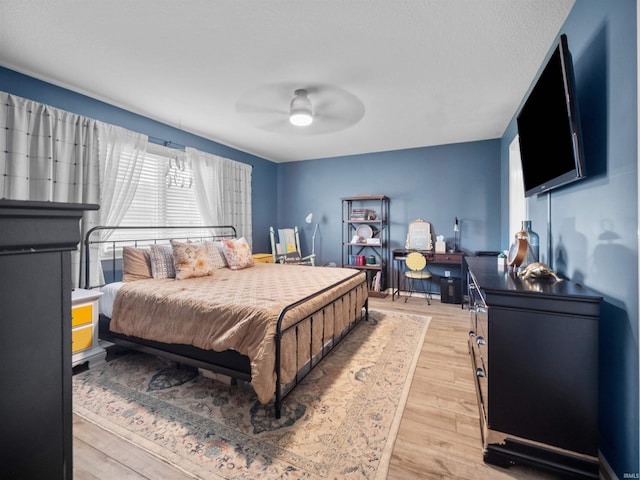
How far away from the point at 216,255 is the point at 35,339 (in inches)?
130

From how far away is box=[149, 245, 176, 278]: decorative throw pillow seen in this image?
2986 millimetres

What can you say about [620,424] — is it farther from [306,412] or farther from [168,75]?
[168,75]

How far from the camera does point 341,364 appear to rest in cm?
248

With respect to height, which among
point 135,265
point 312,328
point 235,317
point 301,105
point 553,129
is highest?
point 301,105

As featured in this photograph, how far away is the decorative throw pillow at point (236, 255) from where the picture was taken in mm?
3633

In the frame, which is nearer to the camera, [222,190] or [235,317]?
[235,317]

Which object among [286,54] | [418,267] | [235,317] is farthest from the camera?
[418,267]

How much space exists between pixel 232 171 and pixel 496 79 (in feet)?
12.0

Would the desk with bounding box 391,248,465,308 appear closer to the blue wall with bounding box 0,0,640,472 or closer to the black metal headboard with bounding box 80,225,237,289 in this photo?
the blue wall with bounding box 0,0,640,472

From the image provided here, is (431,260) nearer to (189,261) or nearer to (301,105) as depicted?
(301,105)

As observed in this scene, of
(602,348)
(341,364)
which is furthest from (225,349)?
(602,348)

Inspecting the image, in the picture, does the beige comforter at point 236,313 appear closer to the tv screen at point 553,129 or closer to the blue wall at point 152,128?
the tv screen at point 553,129

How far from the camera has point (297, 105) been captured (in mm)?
2895

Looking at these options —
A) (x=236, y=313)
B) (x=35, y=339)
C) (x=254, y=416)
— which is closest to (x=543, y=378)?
(x=254, y=416)
